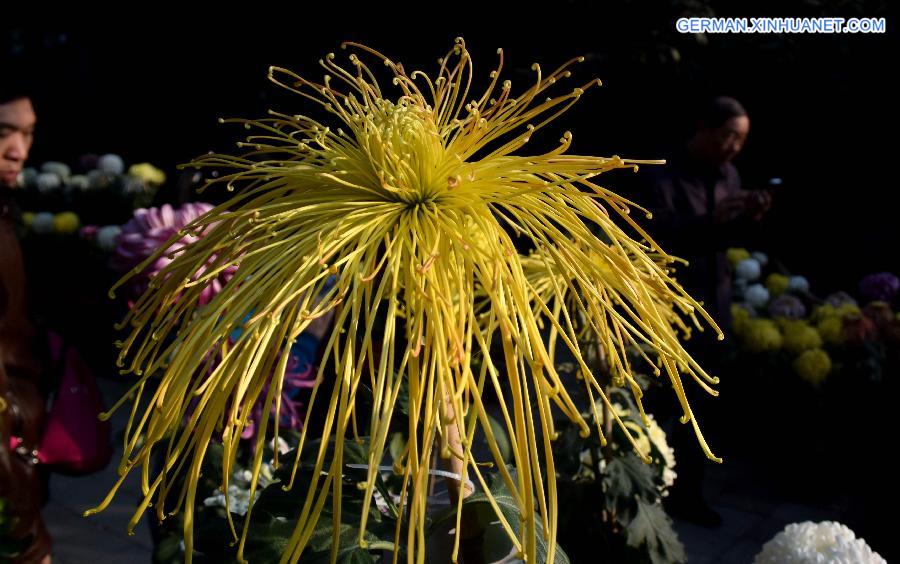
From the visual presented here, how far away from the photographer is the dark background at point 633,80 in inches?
178

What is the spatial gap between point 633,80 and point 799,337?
1.89 metres

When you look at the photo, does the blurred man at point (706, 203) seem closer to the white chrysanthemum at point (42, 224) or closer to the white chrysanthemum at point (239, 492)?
the white chrysanthemum at point (239, 492)

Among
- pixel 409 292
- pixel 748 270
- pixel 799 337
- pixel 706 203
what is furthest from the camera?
pixel 748 270

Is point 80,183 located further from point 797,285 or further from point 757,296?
point 797,285

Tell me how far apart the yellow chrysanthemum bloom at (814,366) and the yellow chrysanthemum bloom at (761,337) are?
182mm

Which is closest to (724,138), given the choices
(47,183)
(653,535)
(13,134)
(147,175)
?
(653,535)

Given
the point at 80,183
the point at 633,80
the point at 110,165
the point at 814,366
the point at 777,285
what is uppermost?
the point at 633,80

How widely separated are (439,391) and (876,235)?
658 centimetres

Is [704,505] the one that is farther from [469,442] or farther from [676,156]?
[469,442]

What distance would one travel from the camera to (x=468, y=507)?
871 mm

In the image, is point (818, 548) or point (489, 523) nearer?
point (489, 523)

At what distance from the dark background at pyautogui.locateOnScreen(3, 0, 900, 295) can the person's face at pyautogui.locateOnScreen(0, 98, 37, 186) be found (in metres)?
2.64

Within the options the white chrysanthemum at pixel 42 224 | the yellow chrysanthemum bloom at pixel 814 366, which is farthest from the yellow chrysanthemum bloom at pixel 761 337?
the white chrysanthemum at pixel 42 224

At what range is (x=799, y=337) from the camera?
4000 mm
